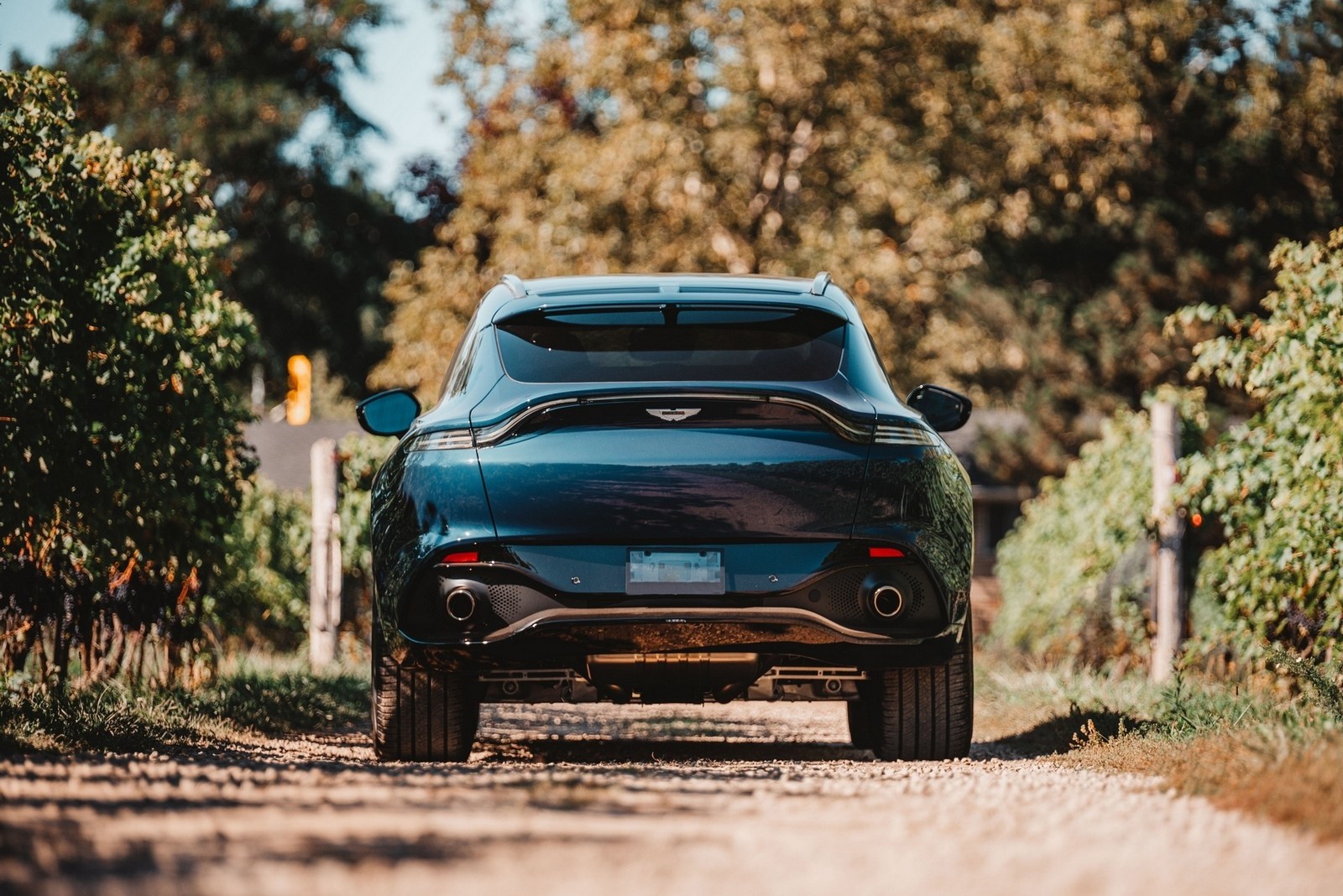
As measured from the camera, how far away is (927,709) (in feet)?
20.4

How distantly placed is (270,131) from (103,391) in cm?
3516

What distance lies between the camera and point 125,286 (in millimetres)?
7836

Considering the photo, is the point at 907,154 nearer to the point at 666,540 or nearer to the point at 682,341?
the point at 682,341

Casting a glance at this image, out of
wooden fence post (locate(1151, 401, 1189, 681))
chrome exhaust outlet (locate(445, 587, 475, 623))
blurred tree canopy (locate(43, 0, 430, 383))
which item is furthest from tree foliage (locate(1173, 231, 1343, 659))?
blurred tree canopy (locate(43, 0, 430, 383))

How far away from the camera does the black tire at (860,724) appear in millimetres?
6635

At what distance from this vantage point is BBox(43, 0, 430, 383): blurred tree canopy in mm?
40594

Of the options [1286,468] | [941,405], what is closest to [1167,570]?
[1286,468]

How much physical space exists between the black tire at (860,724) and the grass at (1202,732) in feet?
2.50

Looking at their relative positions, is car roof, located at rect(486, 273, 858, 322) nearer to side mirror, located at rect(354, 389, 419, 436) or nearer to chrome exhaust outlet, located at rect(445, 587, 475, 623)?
side mirror, located at rect(354, 389, 419, 436)

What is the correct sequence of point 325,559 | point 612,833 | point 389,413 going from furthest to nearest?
point 325,559
point 389,413
point 612,833

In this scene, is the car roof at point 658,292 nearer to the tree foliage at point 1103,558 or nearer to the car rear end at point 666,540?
the car rear end at point 666,540

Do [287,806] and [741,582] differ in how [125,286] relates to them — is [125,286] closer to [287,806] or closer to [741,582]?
[741,582]

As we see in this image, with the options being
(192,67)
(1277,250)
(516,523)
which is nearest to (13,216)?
(516,523)

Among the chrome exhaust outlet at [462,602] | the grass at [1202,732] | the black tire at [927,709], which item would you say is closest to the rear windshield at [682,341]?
the chrome exhaust outlet at [462,602]
